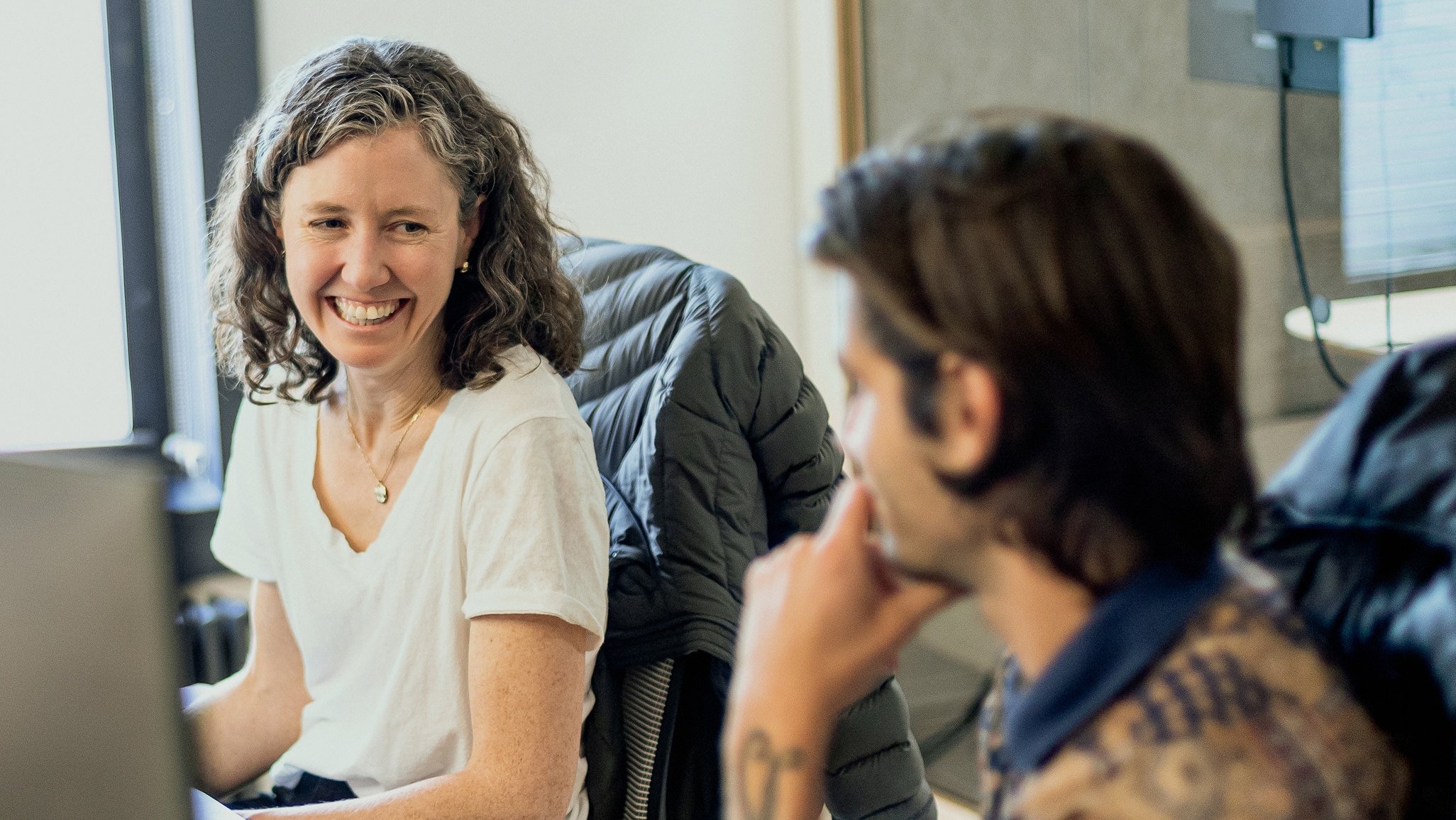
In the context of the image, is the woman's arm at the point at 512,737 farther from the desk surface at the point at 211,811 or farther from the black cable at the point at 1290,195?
the black cable at the point at 1290,195

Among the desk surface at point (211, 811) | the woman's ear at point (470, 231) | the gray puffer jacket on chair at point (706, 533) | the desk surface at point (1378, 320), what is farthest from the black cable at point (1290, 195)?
the desk surface at point (211, 811)

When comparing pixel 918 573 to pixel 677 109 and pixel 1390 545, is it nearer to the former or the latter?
pixel 1390 545

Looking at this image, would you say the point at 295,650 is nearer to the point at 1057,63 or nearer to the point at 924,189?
the point at 924,189

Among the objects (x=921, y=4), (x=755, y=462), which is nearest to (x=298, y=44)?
(x=921, y=4)

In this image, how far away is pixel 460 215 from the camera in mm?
1383

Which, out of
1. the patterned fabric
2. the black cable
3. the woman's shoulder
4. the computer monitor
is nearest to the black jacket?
the patterned fabric

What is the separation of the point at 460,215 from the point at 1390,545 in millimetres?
971

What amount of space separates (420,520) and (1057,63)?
1.50 metres

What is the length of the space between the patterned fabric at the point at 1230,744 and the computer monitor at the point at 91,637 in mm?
405

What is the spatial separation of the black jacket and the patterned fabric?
2 cm

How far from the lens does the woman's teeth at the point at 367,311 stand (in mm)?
1333

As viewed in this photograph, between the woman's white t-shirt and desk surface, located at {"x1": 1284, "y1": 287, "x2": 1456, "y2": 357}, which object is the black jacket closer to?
the woman's white t-shirt

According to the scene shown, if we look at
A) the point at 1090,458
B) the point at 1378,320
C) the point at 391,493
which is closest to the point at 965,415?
the point at 1090,458

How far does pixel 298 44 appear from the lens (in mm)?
2469
